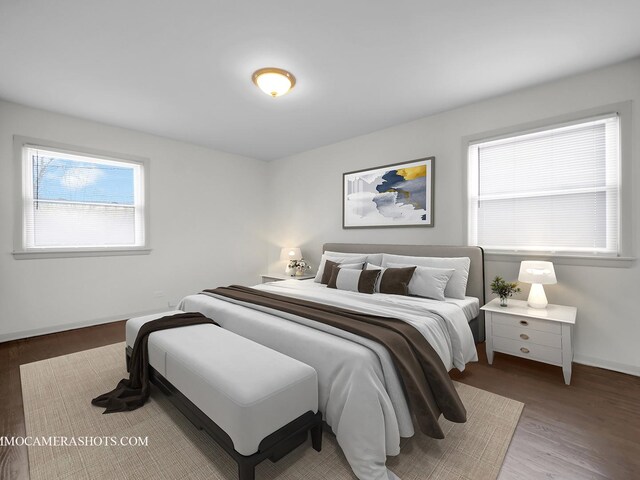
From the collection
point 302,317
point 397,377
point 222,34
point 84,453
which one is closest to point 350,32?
point 222,34

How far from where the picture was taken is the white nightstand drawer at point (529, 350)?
2424 millimetres

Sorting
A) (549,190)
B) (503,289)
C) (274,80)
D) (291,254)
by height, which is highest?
(274,80)

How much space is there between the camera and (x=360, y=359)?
5.18 feet

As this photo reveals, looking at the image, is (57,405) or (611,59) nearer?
(57,405)

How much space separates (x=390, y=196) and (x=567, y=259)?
2020mm

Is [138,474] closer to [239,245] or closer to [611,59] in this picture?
[239,245]

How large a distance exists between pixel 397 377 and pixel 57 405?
2.38 metres

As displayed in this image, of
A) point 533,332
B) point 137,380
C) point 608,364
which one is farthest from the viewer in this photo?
point 608,364

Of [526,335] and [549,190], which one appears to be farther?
[549,190]

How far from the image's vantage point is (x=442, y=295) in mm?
2873

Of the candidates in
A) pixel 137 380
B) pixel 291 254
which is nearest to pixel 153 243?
pixel 291 254

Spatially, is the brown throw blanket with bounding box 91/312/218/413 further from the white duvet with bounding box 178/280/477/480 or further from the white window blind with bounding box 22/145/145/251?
the white window blind with bounding box 22/145/145/251

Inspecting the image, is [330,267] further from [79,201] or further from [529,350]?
[79,201]

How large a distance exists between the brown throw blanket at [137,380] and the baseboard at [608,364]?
3.52 metres
